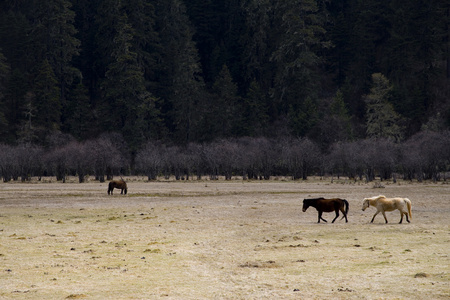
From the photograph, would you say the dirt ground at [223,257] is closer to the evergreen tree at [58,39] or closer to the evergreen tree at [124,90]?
the evergreen tree at [124,90]

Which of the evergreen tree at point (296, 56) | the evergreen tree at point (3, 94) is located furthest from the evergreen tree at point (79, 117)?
the evergreen tree at point (296, 56)

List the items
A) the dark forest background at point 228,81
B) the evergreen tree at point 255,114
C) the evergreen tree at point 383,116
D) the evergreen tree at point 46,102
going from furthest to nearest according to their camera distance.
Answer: the evergreen tree at point 255,114
the evergreen tree at point 46,102
the dark forest background at point 228,81
the evergreen tree at point 383,116

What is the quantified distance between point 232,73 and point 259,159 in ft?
181

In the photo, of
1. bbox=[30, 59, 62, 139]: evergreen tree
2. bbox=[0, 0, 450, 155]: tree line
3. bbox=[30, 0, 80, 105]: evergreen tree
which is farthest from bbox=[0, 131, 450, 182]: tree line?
bbox=[30, 0, 80, 105]: evergreen tree

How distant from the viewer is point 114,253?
718 inches

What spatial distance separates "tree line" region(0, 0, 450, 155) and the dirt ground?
78.2 m

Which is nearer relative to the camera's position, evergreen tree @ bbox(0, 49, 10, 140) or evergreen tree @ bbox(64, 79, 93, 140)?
evergreen tree @ bbox(0, 49, 10, 140)

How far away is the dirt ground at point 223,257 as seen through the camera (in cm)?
1283

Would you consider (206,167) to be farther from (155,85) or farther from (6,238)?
(6,238)

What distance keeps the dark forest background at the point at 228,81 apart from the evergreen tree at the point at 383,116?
1.15 feet

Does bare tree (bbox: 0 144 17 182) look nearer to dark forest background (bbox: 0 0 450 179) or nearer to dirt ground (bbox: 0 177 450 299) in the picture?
dark forest background (bbox: 0 0 450 179)

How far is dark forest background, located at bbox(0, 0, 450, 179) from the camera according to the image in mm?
106250

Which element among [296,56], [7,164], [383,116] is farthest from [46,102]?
[383,116]

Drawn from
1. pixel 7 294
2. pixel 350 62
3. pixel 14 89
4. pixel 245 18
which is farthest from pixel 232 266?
pixel 245 18
